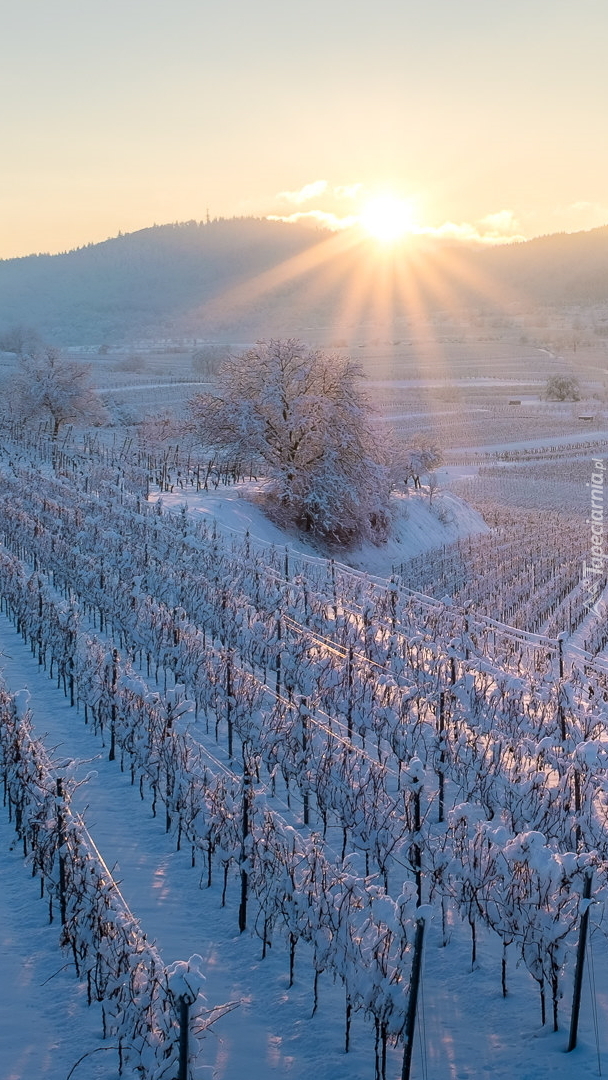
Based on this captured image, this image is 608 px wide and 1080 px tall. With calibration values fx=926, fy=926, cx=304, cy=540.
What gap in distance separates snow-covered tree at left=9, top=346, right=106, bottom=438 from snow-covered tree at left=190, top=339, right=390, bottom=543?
1366cm

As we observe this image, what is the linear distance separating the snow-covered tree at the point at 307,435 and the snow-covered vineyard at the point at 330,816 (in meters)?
10.1

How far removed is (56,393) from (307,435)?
16.9 m

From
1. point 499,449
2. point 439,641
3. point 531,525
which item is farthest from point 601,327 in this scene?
point 439,641

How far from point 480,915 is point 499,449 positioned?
47.5 m

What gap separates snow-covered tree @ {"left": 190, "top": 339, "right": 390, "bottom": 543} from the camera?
24828 millimetres

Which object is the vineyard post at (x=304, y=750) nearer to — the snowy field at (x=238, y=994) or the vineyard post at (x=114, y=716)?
the snowy field at (x=238, y=994)

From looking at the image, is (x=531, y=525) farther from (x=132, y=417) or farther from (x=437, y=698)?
(x=132, y=417)

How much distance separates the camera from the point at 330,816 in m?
8.30

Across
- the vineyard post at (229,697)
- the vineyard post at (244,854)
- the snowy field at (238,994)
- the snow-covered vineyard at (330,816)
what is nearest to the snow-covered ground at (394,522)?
the snow-covered vineyard at (330,816)

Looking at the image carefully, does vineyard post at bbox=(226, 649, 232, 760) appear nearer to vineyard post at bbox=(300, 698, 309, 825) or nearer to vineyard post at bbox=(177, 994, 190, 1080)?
vineyard post at bbox=(300, 698, 309, 825)

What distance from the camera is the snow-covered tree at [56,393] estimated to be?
38656 mm

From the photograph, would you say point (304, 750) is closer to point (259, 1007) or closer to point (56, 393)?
point (259, 1007)

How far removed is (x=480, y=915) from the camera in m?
6.24

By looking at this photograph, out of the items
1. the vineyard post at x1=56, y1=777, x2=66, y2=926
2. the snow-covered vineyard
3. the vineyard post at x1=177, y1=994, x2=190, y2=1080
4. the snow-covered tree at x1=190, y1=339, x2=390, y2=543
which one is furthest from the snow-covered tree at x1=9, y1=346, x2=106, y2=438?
the vineyard post at x1=177, y1=994, x2=190, y2=1080
